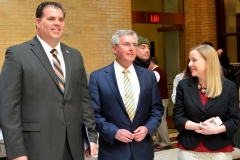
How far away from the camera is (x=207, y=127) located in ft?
12.2

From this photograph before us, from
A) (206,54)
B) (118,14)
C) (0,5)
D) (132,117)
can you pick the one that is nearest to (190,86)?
(206,54)

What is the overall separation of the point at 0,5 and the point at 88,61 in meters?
2.29

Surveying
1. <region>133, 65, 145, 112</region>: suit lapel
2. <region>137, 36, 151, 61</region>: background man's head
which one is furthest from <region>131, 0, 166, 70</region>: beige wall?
<region>133, 65, 145, 112</region>: suit lapel

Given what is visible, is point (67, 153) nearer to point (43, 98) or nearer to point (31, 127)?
point (31, 127)

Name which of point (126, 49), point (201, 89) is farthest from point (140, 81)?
point (201, 89)

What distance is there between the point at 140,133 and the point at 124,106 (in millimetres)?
274

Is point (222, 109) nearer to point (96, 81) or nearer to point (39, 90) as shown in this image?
point (96, 81)

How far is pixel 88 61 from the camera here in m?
9.52

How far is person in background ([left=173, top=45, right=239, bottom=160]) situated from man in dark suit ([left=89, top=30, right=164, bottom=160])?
1.03 feet

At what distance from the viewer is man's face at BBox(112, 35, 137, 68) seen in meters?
3.70

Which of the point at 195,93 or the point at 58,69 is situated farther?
the point at 195,93

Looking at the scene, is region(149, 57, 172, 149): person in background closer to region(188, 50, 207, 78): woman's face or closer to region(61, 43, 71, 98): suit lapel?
region(188, 50, 207, 78): woman's face

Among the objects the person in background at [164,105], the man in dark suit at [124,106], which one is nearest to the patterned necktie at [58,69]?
the man in dark suit at [124,106]

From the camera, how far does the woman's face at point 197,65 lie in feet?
12.5
